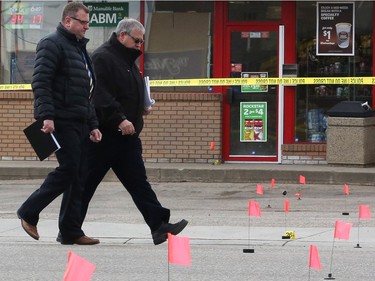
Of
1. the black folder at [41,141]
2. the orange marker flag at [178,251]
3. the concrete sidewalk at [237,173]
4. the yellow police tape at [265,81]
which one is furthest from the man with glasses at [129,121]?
the yellow police tape at [265,81]

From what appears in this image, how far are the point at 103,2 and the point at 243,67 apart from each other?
2.57m

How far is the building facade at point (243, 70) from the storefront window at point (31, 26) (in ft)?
0.09

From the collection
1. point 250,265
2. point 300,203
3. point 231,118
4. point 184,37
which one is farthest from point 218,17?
point 250,265

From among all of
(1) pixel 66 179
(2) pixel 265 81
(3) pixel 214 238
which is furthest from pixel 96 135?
(2) pixel 265 81

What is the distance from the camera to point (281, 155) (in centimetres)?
1614

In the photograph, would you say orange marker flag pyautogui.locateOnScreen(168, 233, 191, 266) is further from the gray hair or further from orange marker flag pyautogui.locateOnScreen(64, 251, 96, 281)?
the gray hair

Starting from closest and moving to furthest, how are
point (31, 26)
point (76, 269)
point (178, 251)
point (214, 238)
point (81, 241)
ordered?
point (76, 269) < point (178, 251) < point (81, 241) < point (214, 238) < point (31, 26)

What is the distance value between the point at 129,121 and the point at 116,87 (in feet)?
1.05

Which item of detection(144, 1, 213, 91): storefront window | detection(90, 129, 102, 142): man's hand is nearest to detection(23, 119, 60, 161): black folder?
detection(90, 129, 102, 142): man's hand

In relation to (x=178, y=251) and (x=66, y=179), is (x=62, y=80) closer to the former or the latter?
(x=66, y=179)

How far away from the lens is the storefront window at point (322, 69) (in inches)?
634

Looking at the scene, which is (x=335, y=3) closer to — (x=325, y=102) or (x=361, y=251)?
(x=325, y=102)

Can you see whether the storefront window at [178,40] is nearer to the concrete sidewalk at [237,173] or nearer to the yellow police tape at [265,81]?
the yellow police tape at [265,81]

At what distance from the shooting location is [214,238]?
31.3 ft
